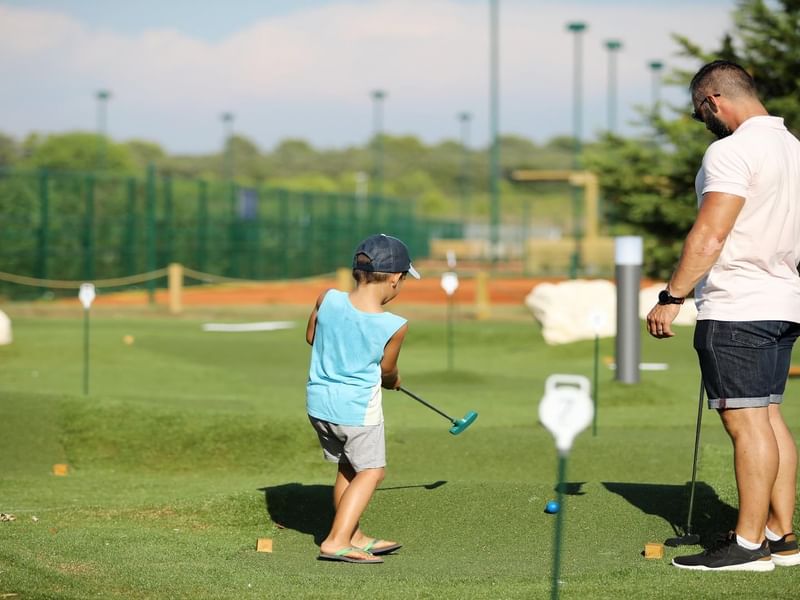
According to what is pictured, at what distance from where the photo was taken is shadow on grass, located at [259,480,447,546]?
6.26 meters

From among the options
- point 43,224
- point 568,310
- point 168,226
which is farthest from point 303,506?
point 168,226

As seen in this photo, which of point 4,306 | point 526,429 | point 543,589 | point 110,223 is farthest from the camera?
point 110,223

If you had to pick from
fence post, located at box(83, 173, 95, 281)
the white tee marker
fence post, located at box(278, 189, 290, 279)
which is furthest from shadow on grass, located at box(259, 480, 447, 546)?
fence post, located at box(278, 189, 290, 279)

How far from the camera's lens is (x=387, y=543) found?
558cm

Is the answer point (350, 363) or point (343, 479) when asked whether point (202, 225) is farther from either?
point (350, 363)

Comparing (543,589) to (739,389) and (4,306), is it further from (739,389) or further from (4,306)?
(4,306)

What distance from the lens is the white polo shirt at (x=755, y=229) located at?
4895 millimetres

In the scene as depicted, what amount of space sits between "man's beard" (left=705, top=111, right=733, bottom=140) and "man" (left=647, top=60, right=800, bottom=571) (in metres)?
0.08

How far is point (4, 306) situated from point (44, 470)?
709 inches

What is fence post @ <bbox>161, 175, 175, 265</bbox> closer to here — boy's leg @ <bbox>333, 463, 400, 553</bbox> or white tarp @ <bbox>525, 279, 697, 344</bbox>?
white tarp @ <bbox>525, 279, 697, 344</bbox>

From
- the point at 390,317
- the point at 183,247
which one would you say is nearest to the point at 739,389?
the point at 390,317

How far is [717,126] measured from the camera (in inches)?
201

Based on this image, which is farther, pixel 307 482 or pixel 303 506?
pixel 307 482

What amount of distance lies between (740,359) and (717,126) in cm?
93
